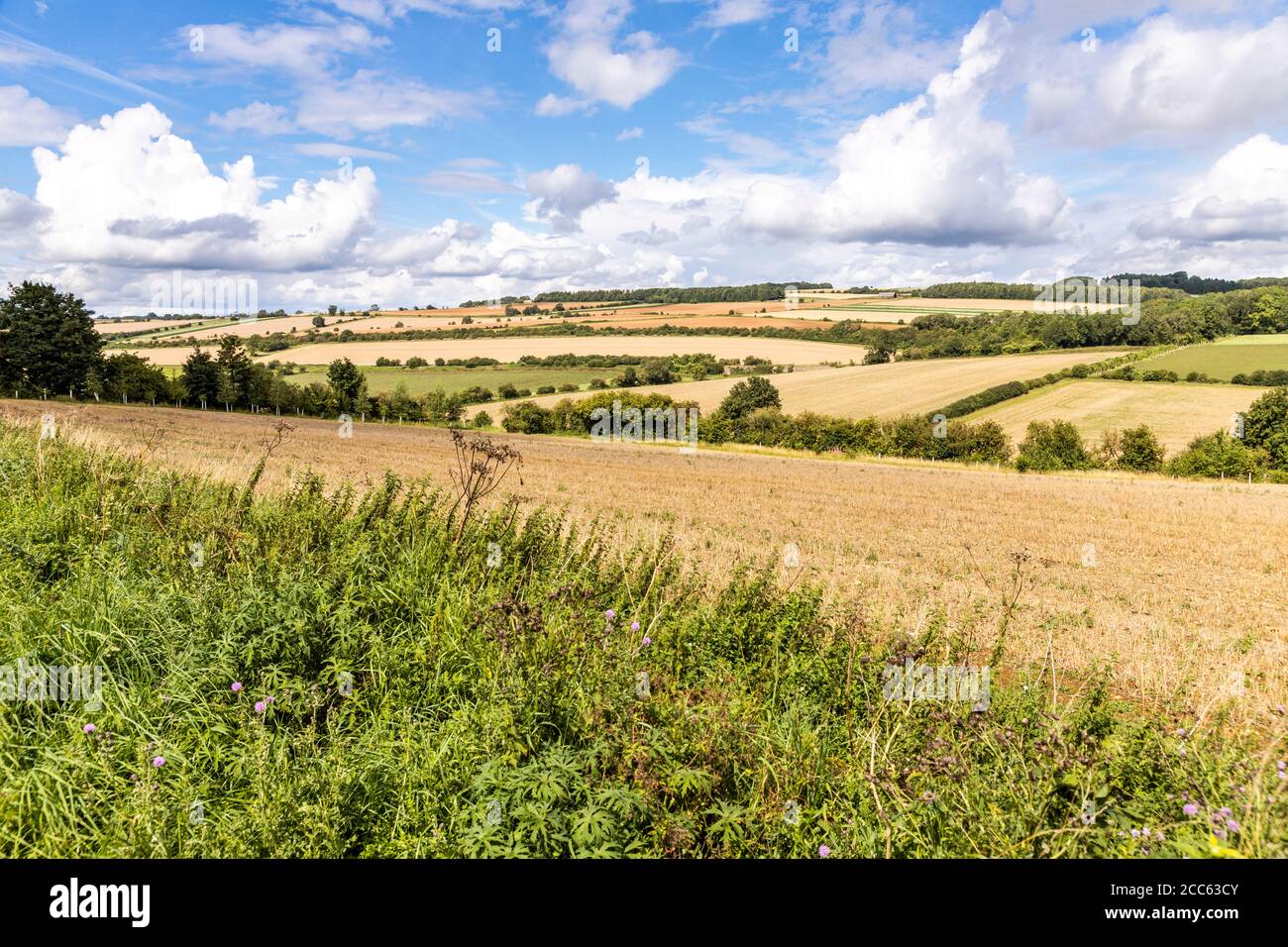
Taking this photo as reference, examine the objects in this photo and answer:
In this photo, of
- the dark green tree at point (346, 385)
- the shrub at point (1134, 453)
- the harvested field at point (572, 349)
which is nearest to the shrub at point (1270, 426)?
the shrub at point (1134, 453)

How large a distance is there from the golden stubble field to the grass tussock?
151 centimetres

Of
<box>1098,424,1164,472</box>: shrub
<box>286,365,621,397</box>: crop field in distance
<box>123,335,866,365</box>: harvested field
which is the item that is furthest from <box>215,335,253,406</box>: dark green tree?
<box>1098,424,1164,472</box>: shrub

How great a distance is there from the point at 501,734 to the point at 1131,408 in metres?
68.4

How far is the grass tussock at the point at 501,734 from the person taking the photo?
321 centimetres

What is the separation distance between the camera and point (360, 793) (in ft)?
11.5

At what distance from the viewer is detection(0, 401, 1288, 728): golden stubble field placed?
8827 millimetres

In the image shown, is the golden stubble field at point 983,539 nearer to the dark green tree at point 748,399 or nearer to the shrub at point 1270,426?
the shrub at point 1270,426

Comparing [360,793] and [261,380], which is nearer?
[360,793]

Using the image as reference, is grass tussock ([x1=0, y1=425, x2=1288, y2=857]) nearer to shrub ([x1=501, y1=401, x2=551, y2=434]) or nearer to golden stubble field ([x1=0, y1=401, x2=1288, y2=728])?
golden stubble field ([x1=0, y1=401, x2=1288, y2=728])

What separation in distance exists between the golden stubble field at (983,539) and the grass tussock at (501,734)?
1.51 metres
